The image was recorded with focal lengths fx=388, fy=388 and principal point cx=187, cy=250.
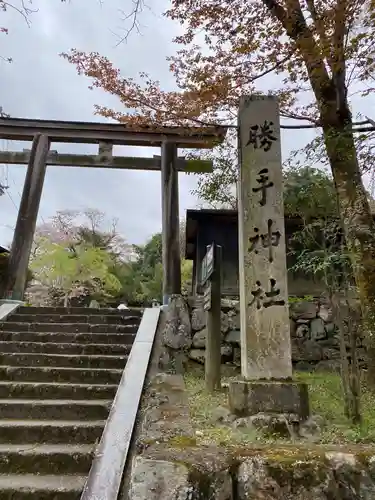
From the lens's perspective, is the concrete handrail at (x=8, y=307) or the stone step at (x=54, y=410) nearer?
the stone step at (x=54, y=410)

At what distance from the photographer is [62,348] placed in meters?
5.56

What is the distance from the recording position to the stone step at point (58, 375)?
4.71 meters

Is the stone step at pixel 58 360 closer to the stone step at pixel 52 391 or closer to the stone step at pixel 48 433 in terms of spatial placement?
the stone step at pixel 52 391

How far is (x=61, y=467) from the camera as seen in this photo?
3238mm

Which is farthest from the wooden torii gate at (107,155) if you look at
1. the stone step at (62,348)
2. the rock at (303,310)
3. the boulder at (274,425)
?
the boulder at (274,425)

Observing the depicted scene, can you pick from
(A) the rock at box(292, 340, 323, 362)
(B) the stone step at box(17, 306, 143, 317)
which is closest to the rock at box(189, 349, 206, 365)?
(B) the stone step at box(17, 306, 143, 317)

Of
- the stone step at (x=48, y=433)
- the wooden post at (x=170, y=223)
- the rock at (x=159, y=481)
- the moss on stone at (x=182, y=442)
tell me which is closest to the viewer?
the rock at (x=159, y=481)

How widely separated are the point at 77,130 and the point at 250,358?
26.5 feet

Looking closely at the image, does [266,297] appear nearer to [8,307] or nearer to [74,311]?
[74,311]

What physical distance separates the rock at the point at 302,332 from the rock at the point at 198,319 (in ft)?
6.74

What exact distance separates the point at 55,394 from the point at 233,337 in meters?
4.42

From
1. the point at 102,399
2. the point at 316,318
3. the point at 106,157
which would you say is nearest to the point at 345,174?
the point at 316,318

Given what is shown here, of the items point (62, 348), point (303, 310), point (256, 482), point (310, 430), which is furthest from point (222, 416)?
point (303, 310)

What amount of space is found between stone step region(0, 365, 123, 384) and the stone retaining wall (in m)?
3.27
